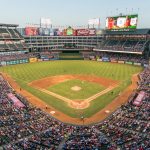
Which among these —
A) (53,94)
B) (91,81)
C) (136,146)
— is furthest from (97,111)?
(91,81)

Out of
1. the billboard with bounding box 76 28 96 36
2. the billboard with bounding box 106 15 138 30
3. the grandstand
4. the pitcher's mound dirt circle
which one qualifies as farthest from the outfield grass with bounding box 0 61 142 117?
the billboard with bounding box 76 28 96 36

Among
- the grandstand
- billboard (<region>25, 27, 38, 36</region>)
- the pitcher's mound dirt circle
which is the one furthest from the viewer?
billboard (<region>25, 27, 38, 36</region>)

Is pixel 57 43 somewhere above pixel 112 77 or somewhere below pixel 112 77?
above

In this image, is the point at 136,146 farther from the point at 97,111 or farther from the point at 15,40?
the point at 15,40

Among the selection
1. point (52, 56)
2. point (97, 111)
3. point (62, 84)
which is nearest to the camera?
point (97, 111)

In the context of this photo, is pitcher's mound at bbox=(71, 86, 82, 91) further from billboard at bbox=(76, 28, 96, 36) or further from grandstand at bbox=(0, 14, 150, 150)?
billboard at bbox=(76, 28, 96, 36)

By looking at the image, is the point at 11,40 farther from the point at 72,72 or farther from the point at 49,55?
the point at 72,72

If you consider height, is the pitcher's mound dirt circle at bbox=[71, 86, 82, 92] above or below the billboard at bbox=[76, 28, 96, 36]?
below
